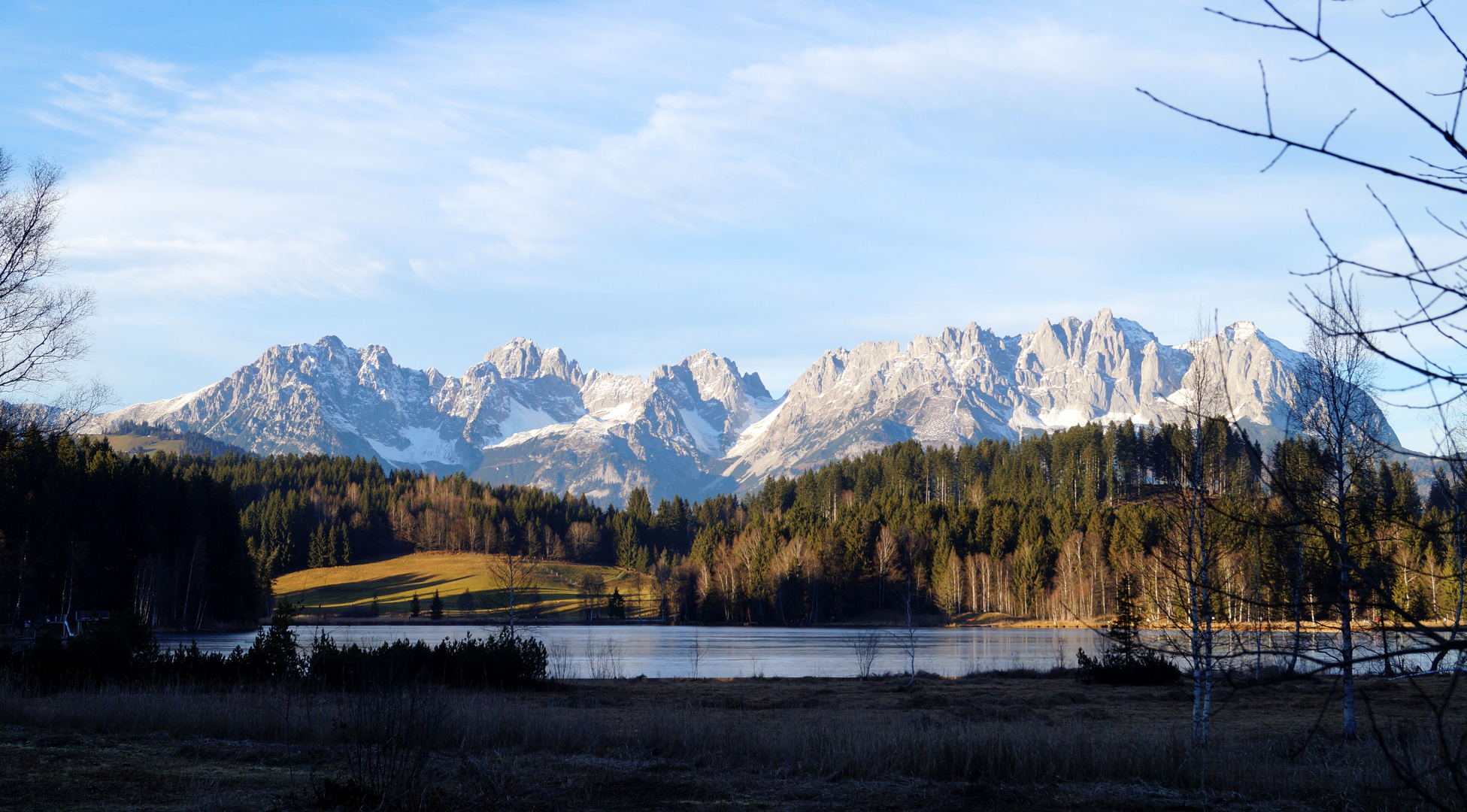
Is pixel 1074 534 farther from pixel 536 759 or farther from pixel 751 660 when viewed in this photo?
pixel 536 759

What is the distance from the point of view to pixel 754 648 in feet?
214

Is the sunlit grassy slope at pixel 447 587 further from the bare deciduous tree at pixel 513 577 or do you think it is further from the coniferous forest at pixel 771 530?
the bare deciduous tree at pixel 513 577

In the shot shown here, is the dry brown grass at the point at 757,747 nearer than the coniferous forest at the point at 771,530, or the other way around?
the dry brown grass at the point at 757,747

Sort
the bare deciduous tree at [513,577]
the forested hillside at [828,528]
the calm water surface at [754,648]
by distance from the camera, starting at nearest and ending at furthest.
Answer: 1. the calm water surface at [754,648]
2. the bare deciduous tree at [513,577]
3. the forested hillside at [828,528]

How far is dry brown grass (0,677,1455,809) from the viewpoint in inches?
466

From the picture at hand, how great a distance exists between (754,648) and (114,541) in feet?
178

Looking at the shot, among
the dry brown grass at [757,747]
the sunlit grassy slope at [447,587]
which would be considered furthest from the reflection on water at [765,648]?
the sunlit grassy slope at [447,587]

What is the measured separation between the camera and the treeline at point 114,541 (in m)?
64.6

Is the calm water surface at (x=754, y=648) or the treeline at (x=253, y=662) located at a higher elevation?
the treeline at (x=253, y=662)

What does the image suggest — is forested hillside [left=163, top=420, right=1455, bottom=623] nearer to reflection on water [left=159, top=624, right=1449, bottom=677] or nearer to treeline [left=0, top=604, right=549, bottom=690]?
reflection on water [left=159, top=624, right=1449, bottom=677]

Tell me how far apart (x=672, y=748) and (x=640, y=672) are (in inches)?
1086

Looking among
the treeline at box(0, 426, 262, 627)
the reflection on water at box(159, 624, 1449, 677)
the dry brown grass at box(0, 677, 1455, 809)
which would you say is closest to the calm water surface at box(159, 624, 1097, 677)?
the reflection on water at box(159, 624, 1449, 677)

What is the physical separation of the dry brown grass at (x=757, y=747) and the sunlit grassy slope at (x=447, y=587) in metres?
99.9

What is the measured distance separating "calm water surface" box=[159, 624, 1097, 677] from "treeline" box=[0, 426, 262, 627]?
6.31 m
